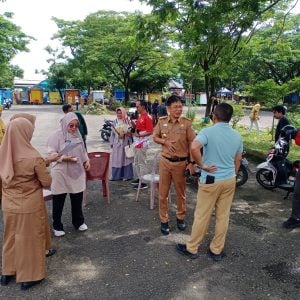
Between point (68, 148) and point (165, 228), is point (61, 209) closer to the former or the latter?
point (68, 148)

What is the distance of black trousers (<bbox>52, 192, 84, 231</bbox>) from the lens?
14.3ft

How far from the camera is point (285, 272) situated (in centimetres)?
366

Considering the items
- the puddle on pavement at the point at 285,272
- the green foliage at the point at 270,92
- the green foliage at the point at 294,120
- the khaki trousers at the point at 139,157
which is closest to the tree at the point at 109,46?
the green foliage at the point at 294,120

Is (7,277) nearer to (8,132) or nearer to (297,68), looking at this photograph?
(8,132)

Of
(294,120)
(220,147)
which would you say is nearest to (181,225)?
(220,147)

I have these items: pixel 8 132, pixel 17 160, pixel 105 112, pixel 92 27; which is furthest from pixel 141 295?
pixel 92 27

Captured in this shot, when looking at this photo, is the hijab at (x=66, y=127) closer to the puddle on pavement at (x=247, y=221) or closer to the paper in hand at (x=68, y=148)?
the paper in hand at (x=68, y=148)

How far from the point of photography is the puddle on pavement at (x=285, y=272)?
11.5 ft

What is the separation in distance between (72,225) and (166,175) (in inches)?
61.3

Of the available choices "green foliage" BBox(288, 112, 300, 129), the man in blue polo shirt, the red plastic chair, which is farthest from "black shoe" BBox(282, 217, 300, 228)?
"green foliage" BBox(288, 112, 300, 129)

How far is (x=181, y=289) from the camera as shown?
329cm

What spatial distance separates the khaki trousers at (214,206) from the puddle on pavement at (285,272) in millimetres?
574

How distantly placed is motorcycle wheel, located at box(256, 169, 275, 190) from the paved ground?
1.13m

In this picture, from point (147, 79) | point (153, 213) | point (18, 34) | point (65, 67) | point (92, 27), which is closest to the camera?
point (153, 213)
